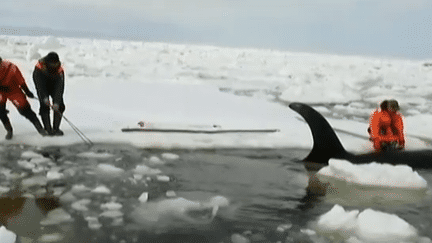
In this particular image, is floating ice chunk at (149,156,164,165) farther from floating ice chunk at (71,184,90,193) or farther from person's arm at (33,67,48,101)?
person's arm at (33,67,48,101)

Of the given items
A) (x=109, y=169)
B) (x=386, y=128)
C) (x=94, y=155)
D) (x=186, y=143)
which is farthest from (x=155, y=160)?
(x=386, y=128)

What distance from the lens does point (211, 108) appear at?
12633 millimetres

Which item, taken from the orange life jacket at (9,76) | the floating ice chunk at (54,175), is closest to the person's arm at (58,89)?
the orange life jacket at (9,76)

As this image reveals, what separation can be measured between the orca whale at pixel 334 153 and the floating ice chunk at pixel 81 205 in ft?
10.6

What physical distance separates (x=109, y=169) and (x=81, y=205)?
143 centimetres

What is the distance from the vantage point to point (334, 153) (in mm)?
6449

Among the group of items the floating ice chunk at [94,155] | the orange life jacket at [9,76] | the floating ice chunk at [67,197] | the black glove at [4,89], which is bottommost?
the floating ice chunk at [94,155]

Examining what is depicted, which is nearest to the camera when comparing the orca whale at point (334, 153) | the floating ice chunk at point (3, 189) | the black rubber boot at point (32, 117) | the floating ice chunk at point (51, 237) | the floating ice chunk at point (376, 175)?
the floating ice chunk at point (51, 237)

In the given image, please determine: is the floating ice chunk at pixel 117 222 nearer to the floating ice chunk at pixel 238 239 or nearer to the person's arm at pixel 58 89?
the floating ice chunk at pixel 238 239

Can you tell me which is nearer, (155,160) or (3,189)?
(3,189)

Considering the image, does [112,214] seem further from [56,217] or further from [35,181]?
[35,181]

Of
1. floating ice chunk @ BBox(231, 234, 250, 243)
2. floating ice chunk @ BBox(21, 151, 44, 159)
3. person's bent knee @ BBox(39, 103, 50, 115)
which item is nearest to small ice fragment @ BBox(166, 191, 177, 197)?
floating ice chunk @ BBox(231, 234, 250, 243)

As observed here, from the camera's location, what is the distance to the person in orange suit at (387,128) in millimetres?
6895

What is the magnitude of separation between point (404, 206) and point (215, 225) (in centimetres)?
210
